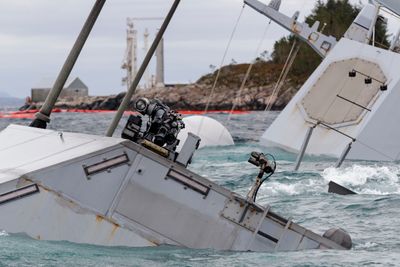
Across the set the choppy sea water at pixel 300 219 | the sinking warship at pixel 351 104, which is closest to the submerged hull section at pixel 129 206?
the choppy sea water at pixel 300 219

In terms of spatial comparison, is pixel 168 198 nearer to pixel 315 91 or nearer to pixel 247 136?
pixel 315 91

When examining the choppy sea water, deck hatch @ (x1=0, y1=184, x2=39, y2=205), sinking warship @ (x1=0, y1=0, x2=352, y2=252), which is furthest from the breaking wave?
deck hatch @ (x1=0, y1=184, x2=39, y2=205)

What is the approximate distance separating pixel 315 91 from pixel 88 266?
29.7 metres

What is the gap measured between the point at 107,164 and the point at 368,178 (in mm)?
16155

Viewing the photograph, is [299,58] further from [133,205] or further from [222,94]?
[133,205]

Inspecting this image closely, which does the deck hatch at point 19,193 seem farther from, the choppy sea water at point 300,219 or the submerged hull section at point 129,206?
the choppy sea water at point 300,219

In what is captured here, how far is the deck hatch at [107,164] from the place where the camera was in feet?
54.7

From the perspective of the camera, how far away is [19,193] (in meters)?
16.2

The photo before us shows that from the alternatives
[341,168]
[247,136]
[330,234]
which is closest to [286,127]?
[341,168]

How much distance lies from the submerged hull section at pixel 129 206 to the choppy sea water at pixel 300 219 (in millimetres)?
259

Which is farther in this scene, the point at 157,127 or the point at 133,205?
the point at 157,127

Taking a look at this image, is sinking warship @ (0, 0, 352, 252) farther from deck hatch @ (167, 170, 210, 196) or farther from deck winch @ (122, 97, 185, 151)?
deck winch @ (122, 97, 185, 151)

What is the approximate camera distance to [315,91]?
43844mm

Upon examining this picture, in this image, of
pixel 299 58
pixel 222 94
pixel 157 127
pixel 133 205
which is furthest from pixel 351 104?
pixel 222 94
